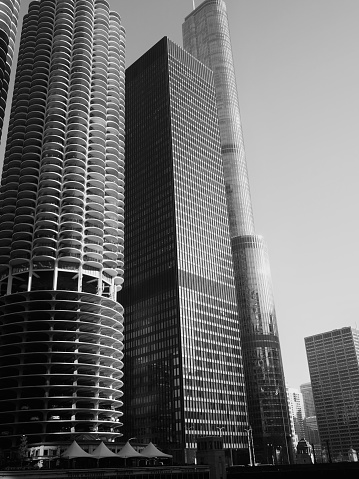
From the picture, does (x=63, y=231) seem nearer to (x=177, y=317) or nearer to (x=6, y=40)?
(x=177, y=317)

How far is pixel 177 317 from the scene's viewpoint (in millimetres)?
166500

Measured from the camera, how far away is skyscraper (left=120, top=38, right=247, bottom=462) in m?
158

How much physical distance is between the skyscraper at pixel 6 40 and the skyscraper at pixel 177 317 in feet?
211

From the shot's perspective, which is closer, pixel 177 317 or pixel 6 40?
pixel 6 40

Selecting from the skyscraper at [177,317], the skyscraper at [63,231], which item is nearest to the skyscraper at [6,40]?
the skyscraper at [63,231]

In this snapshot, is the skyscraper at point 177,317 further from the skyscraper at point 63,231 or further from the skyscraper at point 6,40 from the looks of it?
the skyscraper at point 6,40

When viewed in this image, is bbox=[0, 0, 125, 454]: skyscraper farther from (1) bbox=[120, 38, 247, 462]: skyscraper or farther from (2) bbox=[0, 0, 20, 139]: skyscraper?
(1) bbox=[120, 38, 247, 462]: skyscraper

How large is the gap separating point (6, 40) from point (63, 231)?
222 feet

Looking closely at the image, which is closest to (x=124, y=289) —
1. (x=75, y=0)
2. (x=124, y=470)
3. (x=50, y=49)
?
(x=50, y=49)

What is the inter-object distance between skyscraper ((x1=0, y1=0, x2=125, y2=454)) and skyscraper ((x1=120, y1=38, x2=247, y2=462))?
27491 mm

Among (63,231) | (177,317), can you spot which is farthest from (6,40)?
(177,317)

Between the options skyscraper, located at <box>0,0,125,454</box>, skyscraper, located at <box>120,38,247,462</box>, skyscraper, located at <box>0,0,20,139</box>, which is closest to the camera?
skyscraper, located at <box>0,0,125,454</box>

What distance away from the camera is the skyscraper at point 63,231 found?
11394 cm

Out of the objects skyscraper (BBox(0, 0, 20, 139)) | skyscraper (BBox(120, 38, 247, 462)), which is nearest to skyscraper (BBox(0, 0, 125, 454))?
skyscraper (BBox(0, 0, 20, 139))
